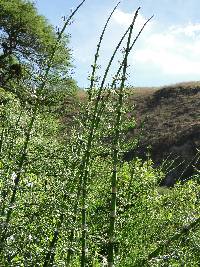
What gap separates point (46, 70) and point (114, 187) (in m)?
1.83

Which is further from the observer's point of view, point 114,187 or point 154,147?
point 154,147

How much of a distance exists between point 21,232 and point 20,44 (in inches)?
1937

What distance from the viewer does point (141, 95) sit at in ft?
250

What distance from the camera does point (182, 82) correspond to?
76.5 metres

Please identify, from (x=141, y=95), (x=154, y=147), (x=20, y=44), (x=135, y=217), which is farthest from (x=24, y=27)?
(x=135, y=217)

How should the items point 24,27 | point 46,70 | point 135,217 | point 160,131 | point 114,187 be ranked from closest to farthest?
point 114,187
point 46,70
point 135,217
point 24,27
point 160,131

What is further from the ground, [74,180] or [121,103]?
[121,103]

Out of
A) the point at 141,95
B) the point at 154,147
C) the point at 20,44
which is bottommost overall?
the point at 154,147

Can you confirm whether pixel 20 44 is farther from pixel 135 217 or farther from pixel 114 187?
pixel 114 187

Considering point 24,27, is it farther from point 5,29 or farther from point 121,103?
point 121,103

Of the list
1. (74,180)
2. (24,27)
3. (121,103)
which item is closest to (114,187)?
(121,103)

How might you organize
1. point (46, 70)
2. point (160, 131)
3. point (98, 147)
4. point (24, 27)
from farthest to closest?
1. point (160, 131)
2. point (24, 27)
3. point (46, 70)
4. point (98, 147)

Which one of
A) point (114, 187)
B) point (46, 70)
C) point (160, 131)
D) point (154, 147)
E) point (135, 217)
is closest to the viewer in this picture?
point (114, 187)

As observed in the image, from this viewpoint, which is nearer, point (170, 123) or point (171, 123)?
point (171, 123)
